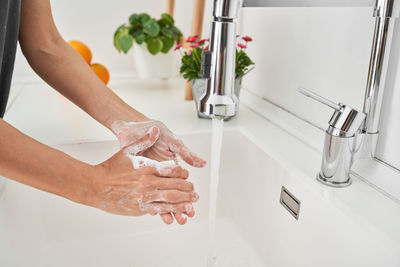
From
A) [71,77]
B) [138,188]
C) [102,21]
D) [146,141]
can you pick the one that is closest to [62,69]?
[71,77]

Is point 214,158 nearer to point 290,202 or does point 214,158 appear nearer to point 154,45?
point 290,202

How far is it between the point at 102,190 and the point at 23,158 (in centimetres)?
12

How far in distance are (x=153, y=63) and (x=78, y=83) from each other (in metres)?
0.47

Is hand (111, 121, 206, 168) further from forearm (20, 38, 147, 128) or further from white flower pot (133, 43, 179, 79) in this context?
white flower pot (133, 43, 179, 79)

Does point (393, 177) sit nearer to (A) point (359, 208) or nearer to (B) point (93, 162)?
(A) point (359, 208)

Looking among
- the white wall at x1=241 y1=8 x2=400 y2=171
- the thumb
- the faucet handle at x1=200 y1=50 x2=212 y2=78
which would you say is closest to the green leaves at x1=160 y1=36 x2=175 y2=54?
the white wall at x1=241 y1=8 x2=400 y2=171

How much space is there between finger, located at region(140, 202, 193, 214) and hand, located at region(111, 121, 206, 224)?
0.39ft

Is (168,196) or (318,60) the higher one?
(318,60)

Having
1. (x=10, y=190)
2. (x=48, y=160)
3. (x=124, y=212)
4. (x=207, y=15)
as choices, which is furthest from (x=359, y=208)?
(x=207, y=15)

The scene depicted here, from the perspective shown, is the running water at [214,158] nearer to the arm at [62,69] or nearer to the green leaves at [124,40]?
the arm at [62,69]

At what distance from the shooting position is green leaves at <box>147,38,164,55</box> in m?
1.17

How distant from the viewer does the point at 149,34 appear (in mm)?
1151

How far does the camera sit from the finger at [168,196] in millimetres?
582

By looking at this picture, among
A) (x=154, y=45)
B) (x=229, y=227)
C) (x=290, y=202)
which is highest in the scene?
(x=154, y=45)
